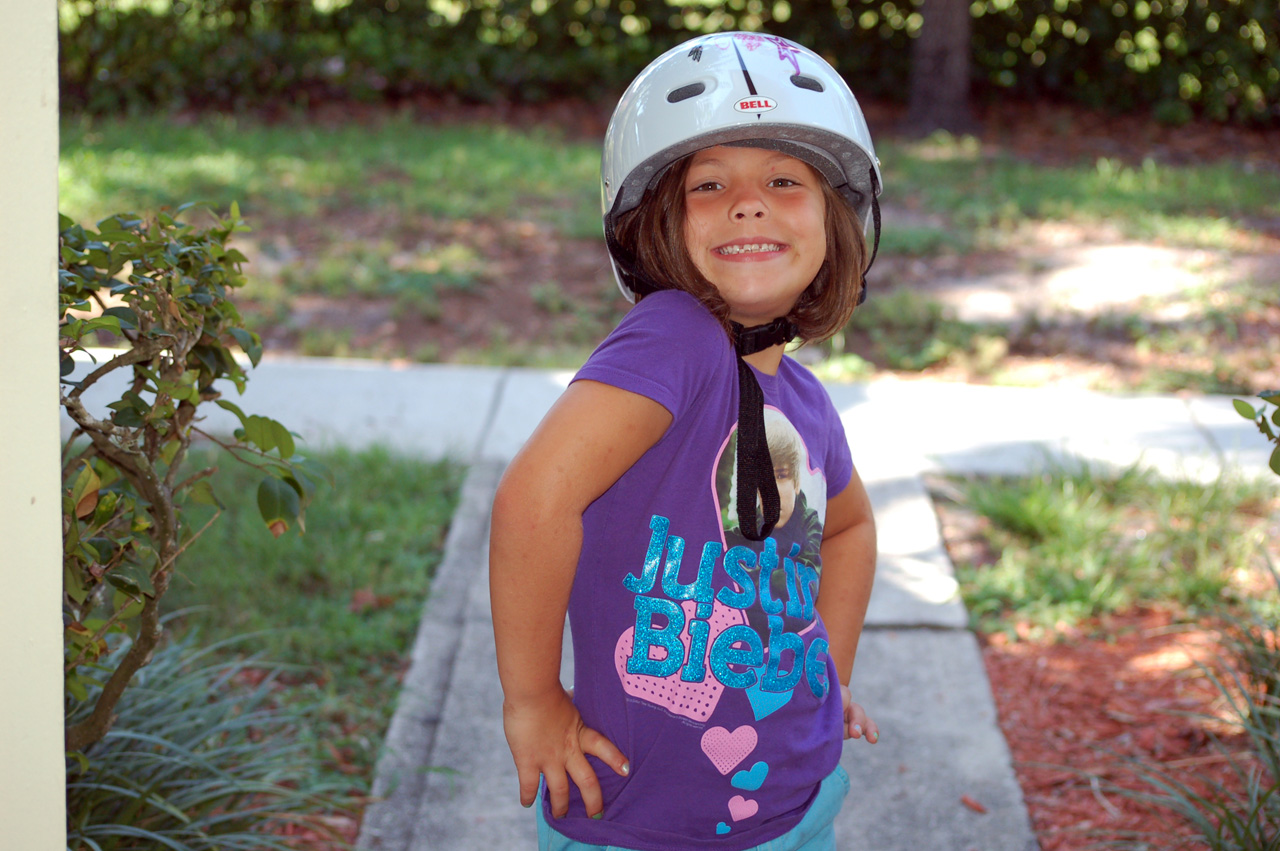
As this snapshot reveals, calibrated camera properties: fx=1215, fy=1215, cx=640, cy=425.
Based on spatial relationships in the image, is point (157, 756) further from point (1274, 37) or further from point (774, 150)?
point (1274, 37)

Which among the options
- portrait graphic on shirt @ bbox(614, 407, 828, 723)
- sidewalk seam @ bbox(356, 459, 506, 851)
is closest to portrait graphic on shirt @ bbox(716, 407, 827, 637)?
portrait graphic on shirt @ bbox(614, 407, 828, 723)

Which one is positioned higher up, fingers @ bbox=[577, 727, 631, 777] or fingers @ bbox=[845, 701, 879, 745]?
fingers @ bbox=[577, 727, 631, 777]

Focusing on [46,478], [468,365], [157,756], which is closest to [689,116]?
[46,478]

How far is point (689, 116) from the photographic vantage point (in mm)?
1919

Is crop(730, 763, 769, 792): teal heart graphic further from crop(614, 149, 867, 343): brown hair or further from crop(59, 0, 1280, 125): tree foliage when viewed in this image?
crop(59, 0, 1280, 125): tree foliage

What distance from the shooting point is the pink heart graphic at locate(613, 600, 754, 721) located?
1720 millimetres

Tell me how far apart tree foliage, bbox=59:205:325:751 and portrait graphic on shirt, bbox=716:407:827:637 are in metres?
0.72

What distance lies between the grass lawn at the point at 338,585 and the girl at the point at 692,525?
1314 millimetres

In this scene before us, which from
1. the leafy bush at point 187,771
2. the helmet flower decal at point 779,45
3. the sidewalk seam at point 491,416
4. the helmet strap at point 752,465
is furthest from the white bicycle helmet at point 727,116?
the sidewalk seam at point 491,416

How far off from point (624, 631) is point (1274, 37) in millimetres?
10204

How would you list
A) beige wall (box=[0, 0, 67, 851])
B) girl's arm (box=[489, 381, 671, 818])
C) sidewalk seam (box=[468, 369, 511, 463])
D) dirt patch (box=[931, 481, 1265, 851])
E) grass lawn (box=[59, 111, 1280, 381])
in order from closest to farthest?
beige wall (box=[0, 0, 67, 851]), girl's arm (box=[489, 381, 671, 818]), dirt patch (box=[931, 481, 1265, 851]), sidewalk seam (box=[468, 369, 511, 463]), grass lawn (box=[59, 111, 1280, 381])

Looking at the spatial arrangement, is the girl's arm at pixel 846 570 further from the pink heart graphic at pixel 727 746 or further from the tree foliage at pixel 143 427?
the tree foliage at pixel 143 427

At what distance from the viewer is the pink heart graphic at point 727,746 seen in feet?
5.64

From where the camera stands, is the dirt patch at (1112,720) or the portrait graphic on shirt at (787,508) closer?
the portrait graphic on shirt at (787,508)
